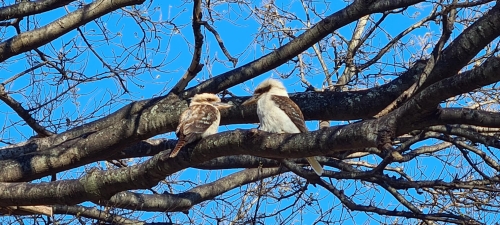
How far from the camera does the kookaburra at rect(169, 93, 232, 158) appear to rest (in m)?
5.25

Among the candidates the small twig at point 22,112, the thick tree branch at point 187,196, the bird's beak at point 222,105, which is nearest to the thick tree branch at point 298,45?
the bird's beak at point 222,105

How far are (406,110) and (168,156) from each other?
6.01 ft

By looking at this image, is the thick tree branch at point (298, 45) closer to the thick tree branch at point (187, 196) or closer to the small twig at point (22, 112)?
the thick tree branch at point (187, 196)

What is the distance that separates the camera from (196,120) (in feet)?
18.4

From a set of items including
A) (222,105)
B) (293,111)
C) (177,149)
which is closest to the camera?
(177,149)

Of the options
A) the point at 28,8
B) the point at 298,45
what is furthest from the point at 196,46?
the point at 28,8

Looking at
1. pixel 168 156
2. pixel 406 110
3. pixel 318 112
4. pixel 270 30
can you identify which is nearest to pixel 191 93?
pixel 318 112

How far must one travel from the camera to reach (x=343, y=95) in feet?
20.0

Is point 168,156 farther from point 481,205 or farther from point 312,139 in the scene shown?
point 481,205

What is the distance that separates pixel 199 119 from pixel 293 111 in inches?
36.1

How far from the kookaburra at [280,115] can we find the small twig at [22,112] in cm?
198

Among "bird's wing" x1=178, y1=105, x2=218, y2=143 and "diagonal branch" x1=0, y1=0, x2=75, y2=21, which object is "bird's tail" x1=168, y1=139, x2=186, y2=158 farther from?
"diagonal branch" x1=0, y1=0, x2=75, y2=21

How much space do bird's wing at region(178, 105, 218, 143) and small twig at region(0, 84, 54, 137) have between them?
1770 mm

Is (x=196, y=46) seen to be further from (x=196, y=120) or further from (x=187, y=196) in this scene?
(x=187, y=196)
